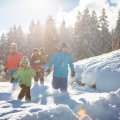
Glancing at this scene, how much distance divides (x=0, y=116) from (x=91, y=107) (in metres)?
2.35

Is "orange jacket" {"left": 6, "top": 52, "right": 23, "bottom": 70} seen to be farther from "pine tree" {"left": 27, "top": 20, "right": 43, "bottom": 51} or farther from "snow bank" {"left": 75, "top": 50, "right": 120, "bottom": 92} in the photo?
"pine tree" {"left": 27, "top": 20, "right": 43, "bottom": 51}

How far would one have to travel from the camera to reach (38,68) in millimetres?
13945

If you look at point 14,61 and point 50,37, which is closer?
point 14,61

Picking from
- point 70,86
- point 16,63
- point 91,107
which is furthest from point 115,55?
point 91,107

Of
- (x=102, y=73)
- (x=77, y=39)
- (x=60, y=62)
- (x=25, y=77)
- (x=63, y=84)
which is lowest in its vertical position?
(x=63, y=84)

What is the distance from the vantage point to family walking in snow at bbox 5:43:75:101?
1025cm

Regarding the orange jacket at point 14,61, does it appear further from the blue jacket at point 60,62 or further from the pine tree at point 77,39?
the pine tree at point 77,39

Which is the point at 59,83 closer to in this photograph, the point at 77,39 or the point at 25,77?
the point at 25,77

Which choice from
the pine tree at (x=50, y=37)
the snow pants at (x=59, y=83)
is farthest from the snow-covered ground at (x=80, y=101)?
the pine tree at (x=50, y=37)

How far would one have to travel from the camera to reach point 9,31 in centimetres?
6806

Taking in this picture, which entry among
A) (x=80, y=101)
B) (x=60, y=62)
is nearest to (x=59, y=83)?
(x=60, y=62)

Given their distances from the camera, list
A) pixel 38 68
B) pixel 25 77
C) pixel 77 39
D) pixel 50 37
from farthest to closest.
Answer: pixel 50 37, pixel 77 39, pixel 38 68, pixel 25 77

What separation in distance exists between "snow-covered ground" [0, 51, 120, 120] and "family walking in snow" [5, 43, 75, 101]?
17.0 inches

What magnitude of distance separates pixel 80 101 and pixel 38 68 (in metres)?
5.13
